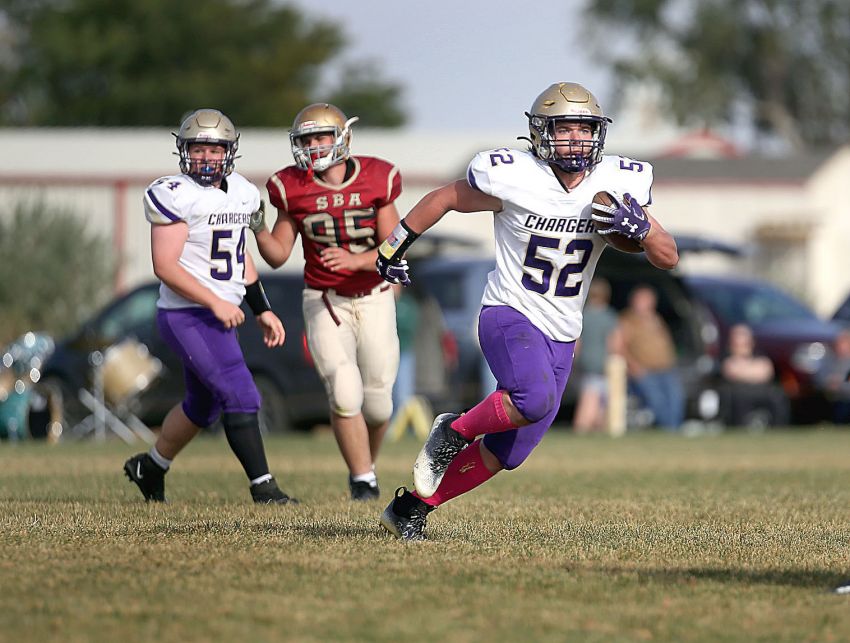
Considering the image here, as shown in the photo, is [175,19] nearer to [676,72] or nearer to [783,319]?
[676,72]

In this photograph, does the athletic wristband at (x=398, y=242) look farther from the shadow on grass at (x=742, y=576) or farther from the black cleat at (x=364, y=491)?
the black cleat at (x=364, y=491)

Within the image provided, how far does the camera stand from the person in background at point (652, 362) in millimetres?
17438

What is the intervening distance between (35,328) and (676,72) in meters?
33.9

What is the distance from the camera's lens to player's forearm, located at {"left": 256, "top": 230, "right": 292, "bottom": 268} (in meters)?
8.47

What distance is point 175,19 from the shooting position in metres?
50.8

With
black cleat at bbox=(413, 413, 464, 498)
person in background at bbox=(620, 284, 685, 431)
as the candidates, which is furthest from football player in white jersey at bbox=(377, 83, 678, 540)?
person in background at bbox=(620, 284, 685, 431)

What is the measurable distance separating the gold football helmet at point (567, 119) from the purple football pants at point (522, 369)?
2.18ft

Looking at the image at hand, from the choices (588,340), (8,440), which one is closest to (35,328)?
(8,440)

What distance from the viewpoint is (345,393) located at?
8.43 m

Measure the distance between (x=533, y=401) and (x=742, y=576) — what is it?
111 centimetres

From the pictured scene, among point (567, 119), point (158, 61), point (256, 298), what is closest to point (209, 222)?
point (256, 298)

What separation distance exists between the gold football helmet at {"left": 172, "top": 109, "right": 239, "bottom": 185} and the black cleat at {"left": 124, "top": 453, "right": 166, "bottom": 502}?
5.02ft

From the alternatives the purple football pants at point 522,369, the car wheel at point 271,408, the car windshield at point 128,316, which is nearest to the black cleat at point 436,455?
the purple football pants at point 522,369

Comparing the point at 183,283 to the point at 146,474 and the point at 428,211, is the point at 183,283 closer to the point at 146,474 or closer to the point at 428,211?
the point at 146,474
